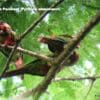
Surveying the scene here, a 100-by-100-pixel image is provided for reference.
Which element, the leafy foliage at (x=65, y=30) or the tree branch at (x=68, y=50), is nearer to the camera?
the tree branch at (x=68, y=50)

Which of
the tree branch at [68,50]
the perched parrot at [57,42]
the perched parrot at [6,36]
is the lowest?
the tree branch at [68,50]

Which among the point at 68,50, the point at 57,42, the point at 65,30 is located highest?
the point at 65,30

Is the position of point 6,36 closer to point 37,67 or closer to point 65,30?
point 37,67

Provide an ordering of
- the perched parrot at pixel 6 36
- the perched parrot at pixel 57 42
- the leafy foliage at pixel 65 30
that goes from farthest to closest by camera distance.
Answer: the leafy foliage at pixel 65 30 < the perched parrot at pixel 6 36 < the perched parrot at pixel 57 42

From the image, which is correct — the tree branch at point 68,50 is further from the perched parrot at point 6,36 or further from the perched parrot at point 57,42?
the perched parrot at point 6,36

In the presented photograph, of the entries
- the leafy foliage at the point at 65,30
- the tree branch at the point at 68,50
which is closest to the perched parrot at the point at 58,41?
the tree branch at the point at 68,50

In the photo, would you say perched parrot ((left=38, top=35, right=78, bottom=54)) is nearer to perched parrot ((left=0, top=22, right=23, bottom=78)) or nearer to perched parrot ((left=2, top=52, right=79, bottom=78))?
perched parrot ((left=2, top=52, right=79, bottom=78))

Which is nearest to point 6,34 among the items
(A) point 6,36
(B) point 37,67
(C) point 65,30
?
(A) point 6,36

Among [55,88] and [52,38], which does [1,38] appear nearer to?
[52,38]

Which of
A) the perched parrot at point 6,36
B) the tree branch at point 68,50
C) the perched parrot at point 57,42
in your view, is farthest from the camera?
the perched parrot at point 6,36

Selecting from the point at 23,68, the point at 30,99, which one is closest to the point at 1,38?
the point at 23,68

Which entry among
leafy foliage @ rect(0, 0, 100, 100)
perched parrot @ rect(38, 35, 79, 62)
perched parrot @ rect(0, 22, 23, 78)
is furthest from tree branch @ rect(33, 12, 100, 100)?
leafy foliage @ rect(0, 0, 100, 100)

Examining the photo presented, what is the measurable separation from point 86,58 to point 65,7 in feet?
1.49

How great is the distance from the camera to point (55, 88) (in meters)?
3.28
